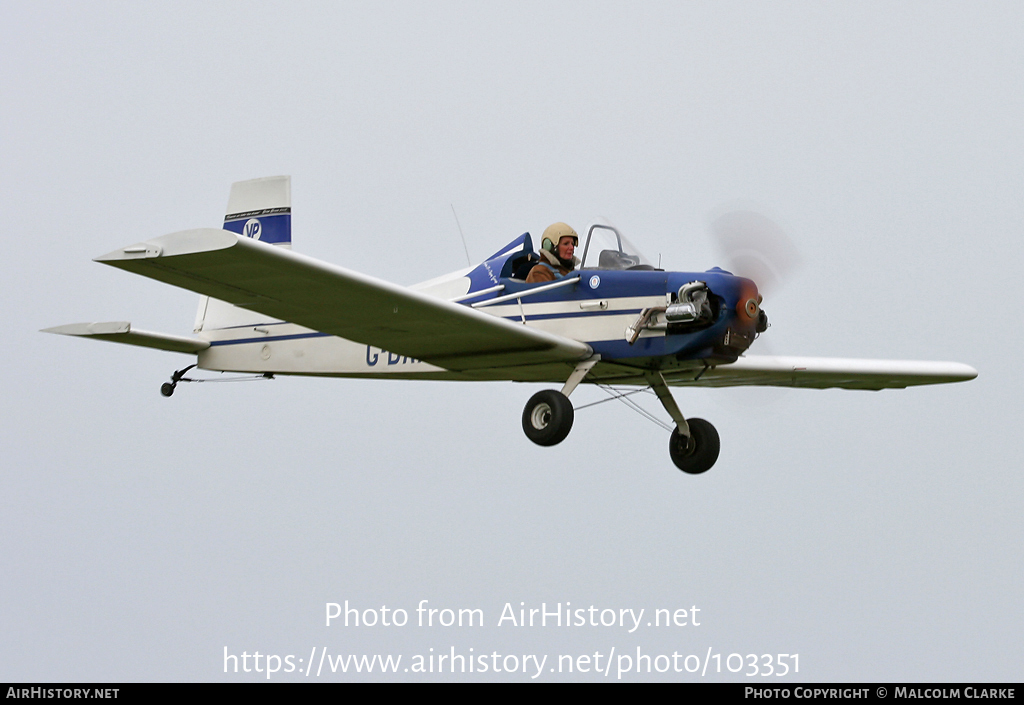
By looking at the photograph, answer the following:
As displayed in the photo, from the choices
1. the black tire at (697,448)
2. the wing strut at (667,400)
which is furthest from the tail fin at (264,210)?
the black tire at (697,448)

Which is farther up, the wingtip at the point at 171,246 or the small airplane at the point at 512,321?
the wingtip at the point at 171,246

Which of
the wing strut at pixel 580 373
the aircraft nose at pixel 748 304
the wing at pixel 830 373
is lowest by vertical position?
the wing at pixel 830 373

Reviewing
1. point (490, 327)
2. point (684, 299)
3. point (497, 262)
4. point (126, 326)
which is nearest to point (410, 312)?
point (490, 327)

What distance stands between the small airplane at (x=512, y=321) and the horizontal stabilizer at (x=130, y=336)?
0.02 meters

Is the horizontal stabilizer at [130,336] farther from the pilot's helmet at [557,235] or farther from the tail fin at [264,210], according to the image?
the pilot's helmet at [557,235]

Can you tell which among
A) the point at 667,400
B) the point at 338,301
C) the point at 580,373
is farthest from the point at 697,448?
the point at 338,301

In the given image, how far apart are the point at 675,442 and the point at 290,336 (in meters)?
4.15

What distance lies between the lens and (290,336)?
12.5 m

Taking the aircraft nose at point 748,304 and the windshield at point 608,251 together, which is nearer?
the aircraft nose at point 748,304

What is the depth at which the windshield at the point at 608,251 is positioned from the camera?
1095 cm

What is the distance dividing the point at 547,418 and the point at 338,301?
2.05 metres

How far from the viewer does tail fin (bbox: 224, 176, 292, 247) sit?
1253cm

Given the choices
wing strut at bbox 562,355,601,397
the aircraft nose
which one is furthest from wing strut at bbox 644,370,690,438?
the aircraft nose

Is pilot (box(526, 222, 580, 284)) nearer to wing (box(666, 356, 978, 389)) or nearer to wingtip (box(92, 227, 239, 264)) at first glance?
wing (box(666, 356, 978, 389))
